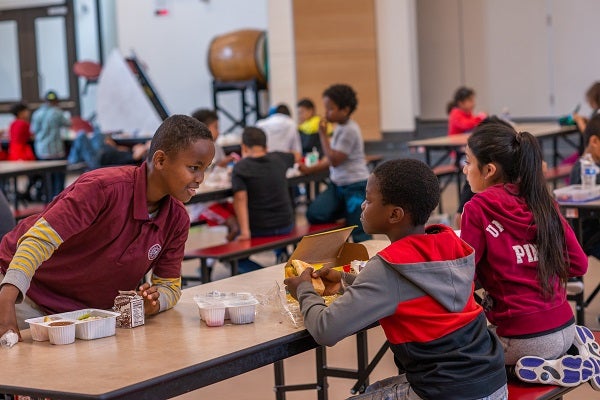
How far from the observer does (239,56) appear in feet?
45.9

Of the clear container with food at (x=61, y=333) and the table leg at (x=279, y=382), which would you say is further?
the table leg at (x=279, y=382)

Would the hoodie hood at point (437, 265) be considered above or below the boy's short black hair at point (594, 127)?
below

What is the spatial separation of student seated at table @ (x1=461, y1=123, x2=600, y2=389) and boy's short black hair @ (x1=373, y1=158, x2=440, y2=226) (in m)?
0.47

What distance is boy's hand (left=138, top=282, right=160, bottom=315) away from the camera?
2.81 meters

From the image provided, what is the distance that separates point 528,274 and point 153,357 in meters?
1.23

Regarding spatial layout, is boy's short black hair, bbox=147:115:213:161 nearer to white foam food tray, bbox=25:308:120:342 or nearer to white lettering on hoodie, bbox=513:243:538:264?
white foam food tray, bbox=25:308:120:342

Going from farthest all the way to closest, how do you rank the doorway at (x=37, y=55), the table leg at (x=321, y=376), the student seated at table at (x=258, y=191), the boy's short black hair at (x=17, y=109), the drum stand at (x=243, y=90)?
the doorway at (x=37, y=55) < the drum stand at (x=243, y=90) < the boy's short black hair at (x=17, y=109) < the student seated at table at (x=258, y=191) < the table leg at (x=321, y=376)

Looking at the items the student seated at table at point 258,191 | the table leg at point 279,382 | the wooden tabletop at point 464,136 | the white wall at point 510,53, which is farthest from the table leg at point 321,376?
the white wall at point 510,53

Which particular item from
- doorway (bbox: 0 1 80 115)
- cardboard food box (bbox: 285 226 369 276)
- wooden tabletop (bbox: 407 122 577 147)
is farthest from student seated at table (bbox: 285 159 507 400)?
doorway (bbox: 0 1 80 115)

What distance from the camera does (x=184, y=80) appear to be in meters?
15.7

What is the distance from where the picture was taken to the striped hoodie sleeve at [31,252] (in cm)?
262

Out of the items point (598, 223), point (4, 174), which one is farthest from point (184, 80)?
point (598, 223)

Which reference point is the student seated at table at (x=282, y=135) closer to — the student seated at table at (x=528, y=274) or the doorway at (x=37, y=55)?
the student seated at table at (x=528, y=274)

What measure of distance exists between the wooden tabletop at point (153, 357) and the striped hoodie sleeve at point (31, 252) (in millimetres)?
167
